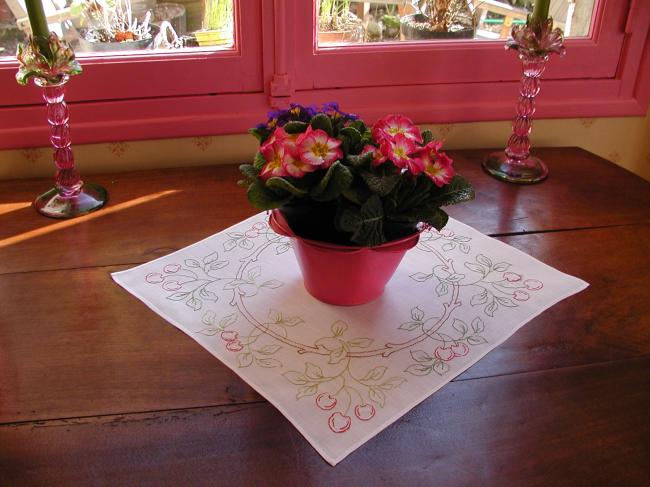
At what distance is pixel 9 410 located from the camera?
0.60 metres

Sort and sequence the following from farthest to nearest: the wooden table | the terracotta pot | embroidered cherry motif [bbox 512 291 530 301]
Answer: the terracotta pot, embroidered cherry motif [bbox 512 291 530 301], the wooden table

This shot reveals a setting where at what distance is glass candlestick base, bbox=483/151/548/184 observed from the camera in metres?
1.11

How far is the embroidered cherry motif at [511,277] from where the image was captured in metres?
0.82

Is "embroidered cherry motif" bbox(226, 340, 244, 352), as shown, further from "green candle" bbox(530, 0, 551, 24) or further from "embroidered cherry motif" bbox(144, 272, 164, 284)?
"green candle" bbox(530, 0, 551, 24)

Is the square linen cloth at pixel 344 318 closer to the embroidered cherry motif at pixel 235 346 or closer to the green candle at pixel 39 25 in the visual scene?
the embroidered cherry motif at pixel 235 346

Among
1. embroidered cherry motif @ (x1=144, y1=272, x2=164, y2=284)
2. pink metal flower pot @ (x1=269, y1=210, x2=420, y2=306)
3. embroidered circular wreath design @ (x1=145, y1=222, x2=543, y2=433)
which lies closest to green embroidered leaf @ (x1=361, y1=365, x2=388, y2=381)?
embroidered circular wreath design @ (x1=145, y1=222, x2=543, y2=433)

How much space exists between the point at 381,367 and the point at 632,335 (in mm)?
310

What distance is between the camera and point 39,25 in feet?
2.86

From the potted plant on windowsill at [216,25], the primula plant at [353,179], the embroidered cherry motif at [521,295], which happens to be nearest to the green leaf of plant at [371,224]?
the primula plant at [353,179]

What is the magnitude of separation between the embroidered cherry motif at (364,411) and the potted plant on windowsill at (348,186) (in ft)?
0.53

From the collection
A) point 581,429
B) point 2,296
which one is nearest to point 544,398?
point 581,429

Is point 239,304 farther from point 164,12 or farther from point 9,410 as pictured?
point 164,12

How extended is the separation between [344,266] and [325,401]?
0.16m

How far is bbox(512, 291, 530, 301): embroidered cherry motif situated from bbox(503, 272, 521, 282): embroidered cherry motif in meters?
0.03
